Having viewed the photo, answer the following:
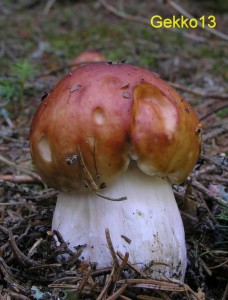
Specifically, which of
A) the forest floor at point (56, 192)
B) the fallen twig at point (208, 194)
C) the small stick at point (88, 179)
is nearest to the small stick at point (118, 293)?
the forest floor at point (56, 192)

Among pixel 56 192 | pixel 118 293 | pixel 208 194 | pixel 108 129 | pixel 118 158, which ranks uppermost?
pixel 108 129

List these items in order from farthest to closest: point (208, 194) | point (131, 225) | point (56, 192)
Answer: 1. point (56, 192)
2. point (208, 194)
3. point (131, 225)

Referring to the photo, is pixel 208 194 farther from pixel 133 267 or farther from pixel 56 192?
pixel 56 192

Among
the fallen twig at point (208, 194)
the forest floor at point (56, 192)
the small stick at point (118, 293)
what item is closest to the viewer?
the small stick at point (118, 293)

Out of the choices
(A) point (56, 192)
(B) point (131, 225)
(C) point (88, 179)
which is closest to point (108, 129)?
(C) point (88, 179)

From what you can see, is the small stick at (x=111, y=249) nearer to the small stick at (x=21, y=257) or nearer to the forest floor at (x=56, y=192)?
the forest floor at (x=56, y=192)

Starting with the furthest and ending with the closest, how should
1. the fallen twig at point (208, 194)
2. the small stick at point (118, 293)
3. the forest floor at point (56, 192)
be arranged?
the fallen twig at point (208, 194)
the forest floor at point (56, 192)
the small stick at point (118, 293)

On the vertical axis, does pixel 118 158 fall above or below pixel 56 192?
above
